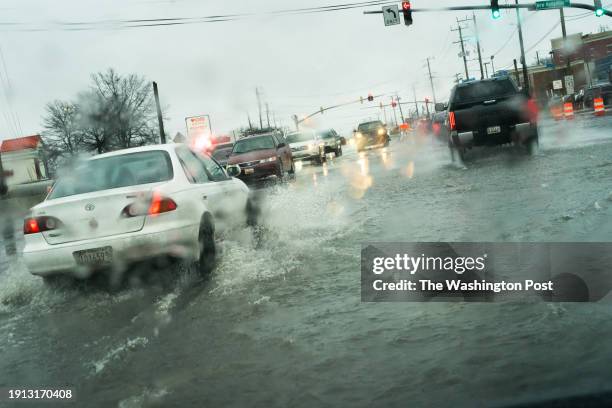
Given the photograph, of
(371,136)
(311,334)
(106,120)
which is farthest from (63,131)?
(311,334)

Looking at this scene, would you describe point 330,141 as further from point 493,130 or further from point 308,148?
point 493,130

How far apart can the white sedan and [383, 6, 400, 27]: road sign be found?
2231cm

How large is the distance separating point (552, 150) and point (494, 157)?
138 centimetres

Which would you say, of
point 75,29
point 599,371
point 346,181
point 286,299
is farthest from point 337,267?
point 75,29

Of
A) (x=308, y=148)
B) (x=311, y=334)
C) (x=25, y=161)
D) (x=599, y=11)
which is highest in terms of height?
(x=25, y=161)

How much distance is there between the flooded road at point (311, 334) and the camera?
10.8 feet

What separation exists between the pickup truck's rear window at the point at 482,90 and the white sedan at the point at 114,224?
1140 cm

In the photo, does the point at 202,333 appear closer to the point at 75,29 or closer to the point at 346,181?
the point at 346,181

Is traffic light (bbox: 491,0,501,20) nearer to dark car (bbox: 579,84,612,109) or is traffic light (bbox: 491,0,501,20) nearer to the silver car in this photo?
the silver car

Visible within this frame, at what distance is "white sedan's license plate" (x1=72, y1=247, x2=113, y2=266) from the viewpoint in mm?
5797

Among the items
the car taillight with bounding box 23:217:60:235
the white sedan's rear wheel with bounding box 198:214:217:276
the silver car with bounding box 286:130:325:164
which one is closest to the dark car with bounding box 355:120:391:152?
the silver car with bounding box 286:130:325:164

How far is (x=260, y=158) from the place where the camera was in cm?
2102

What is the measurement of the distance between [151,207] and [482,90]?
12.7 m

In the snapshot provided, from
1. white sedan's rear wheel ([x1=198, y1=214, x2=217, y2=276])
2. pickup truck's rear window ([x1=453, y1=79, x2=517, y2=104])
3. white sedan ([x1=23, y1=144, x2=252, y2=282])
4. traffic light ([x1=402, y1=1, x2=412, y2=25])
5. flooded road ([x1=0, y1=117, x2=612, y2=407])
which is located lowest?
flooded road ([x1=0, y1=117, x2=612, y2=407])
